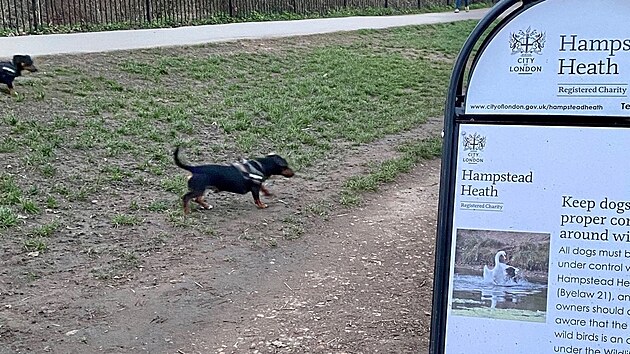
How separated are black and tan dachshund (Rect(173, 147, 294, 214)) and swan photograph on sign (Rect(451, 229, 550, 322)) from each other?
12.5ft

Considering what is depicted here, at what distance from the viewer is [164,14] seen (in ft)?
55.4

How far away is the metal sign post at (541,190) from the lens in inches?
87.4

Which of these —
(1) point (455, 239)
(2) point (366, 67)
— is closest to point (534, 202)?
(1) point (455, 239)

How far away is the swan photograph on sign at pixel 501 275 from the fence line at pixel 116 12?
12730mm

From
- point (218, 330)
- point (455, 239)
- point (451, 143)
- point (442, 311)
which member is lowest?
point (218, 330)

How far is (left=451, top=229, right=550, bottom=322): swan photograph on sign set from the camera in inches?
89.1

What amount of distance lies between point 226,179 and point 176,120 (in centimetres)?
274

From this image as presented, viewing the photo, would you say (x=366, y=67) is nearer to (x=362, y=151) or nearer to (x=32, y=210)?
(x=362, y=151)

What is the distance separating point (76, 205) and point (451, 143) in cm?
426

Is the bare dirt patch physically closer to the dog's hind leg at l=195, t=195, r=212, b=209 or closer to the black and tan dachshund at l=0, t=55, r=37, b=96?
the dog's hind leg at l=195, t=195, r=212, b=209

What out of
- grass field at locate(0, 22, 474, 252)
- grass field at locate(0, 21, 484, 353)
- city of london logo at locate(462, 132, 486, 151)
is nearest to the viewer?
city of london logo at locate(462, 132, 486, 151)

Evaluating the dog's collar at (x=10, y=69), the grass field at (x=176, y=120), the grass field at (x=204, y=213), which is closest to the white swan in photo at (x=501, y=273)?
the grass field at (x=204, y=213)

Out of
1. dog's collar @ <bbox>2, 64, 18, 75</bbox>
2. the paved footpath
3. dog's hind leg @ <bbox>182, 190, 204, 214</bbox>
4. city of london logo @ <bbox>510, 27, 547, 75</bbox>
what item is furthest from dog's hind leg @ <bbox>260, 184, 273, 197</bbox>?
the paved footpath

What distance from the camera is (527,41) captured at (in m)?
2.30
